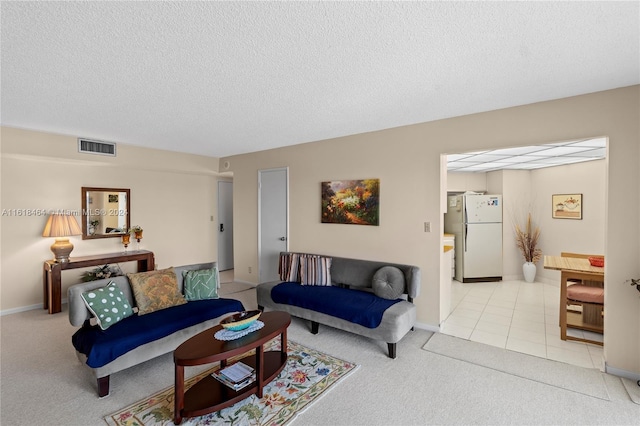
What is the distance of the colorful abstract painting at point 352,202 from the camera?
405cm

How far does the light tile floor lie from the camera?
10.0 ft

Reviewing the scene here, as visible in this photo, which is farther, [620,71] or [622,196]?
[622,196]

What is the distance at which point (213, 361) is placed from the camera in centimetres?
204

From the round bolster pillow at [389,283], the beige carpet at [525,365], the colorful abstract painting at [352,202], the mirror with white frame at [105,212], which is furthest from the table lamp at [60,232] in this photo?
the beige carpet at [525,365]

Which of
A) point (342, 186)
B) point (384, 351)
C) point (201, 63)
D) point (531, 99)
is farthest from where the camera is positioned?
point (342, 186)

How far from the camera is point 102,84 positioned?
2500 mm

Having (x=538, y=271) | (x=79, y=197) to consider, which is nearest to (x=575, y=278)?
(x=538, y=271)

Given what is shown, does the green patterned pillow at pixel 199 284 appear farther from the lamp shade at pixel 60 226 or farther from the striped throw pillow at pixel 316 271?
the lamp shade at pixel 60 226

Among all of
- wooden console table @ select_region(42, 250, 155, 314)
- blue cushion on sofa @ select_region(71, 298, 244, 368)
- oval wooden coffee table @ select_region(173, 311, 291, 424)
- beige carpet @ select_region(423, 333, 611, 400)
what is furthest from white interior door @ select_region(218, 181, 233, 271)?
beige carpet @ select_region(423, 333, 611, 400)

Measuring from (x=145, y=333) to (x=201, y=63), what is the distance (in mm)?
2215

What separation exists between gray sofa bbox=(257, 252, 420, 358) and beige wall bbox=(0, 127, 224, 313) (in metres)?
2.62

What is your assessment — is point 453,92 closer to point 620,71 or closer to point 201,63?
point 620,71

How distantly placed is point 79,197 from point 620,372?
675cm

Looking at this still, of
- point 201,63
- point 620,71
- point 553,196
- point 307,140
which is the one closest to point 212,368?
point 201,63
